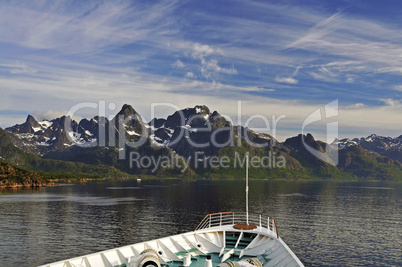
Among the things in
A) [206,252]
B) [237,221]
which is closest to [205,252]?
[206,252]

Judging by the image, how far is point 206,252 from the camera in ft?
97.1

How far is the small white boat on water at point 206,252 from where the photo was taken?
2170 cm

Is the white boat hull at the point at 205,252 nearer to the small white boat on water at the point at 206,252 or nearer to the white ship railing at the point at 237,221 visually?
the small white boat on water at the point at 206,252

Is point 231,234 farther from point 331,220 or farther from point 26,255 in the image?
point 331,220

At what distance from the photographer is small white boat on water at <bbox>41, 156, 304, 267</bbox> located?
21.7m

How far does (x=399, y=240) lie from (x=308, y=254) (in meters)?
32.9

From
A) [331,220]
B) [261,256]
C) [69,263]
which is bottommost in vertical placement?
[331,220]

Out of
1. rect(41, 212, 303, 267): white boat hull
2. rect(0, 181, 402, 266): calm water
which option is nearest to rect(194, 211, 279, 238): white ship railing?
rect(41, 212, 303, 267): white boat hull

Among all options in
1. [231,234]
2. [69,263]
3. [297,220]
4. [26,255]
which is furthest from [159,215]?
[69,263]

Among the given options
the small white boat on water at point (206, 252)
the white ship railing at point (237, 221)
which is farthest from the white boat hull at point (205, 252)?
the white ship railing at point (237, 221)

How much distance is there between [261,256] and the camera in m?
28.5

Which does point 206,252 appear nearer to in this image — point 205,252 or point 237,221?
point 205,252

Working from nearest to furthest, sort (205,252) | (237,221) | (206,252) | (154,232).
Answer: (205,252) → (206,252) → (154,232) → (237,221)

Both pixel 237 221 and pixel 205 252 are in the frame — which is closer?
pixel 205 252
